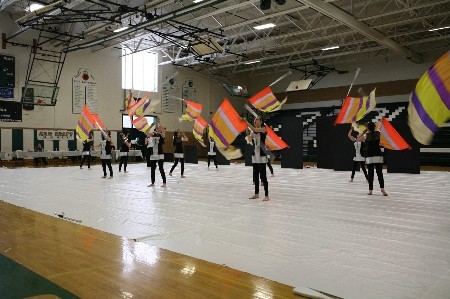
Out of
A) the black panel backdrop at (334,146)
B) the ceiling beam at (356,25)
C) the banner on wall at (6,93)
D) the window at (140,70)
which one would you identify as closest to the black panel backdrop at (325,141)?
the black panel backdrop at (334,146)

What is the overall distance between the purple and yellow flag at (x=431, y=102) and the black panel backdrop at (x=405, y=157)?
43.1ft

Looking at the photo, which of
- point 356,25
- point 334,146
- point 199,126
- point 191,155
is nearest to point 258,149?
point 334,146

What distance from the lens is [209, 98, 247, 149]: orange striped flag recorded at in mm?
8039

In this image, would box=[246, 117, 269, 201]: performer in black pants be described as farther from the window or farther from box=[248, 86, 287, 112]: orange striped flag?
the window

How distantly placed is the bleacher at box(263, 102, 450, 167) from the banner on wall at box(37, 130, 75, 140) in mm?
12551

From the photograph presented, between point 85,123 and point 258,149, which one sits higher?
point 85,123

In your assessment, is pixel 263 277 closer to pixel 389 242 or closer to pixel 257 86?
pixel 389 242

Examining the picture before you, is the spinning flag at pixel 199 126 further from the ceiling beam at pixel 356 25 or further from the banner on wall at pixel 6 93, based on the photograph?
the banner on wall at pixel 6 93

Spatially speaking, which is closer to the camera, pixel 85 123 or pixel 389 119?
pixel 85 123

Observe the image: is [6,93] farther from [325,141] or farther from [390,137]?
[390,137]

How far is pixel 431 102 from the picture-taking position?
117 inches

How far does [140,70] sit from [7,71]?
26.3 feet

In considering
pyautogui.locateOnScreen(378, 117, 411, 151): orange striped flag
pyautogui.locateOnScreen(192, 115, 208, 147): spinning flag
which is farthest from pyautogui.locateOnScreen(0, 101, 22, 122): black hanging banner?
pyautogui.locateOnScreen(378, 117, 411, 151): orange striped flag

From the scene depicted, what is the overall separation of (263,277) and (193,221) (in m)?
2.54
